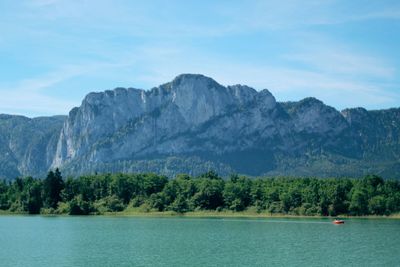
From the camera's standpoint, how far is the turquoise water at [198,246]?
63.9 metres

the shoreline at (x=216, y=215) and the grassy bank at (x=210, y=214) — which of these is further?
the grassy bank at (x=210, y=214)

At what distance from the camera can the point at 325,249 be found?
75062mm

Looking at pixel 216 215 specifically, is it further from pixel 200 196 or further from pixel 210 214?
pixel 200 196

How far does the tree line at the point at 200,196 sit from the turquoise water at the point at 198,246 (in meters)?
41.0

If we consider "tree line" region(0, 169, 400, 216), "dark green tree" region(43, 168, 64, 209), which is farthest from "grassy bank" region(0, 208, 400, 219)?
"dark green tree" region(43, 168, 64, 209)

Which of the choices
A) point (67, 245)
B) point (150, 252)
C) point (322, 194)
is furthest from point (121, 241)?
point (322, 194)

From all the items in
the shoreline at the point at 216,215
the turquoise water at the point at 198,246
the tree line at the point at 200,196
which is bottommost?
the turquoise water at the point at 198,246

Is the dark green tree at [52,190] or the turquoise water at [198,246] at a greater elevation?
the dark green tree at [52,190]

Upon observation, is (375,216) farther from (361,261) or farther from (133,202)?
(361,261)

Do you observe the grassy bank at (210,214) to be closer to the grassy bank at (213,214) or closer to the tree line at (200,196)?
the grassy bank at (213,214)

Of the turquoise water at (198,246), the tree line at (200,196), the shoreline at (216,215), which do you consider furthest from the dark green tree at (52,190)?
the turquoise water at (198,246)

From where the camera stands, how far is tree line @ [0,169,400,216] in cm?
14825

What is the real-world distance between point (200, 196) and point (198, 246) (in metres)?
90.0

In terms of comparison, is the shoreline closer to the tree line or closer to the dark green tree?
the tree line
